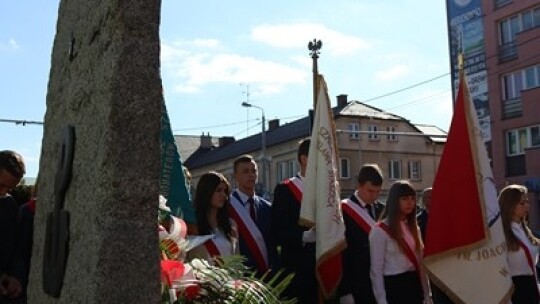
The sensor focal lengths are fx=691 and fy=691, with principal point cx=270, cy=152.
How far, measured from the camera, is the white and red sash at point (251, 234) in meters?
5.20

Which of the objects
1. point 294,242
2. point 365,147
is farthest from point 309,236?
point 365,147

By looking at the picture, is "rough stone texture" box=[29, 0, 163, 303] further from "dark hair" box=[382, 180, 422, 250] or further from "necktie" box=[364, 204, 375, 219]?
"necktie" box=[364, 204, 375, 219]

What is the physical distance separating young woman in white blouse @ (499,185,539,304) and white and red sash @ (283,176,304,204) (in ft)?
5.81

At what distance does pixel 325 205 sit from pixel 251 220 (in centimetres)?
76

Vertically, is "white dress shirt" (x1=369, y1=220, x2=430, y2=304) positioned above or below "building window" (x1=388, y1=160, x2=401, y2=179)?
below

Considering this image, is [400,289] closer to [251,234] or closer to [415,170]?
[251,234]

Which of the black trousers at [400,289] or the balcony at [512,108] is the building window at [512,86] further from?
the black trousers at [400,289]

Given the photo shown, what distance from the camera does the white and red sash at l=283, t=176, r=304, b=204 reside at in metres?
5.23

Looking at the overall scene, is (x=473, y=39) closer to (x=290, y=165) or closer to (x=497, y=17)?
(x=497, y=17)

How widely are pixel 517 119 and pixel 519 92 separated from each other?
125 cm

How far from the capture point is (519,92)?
97.9ft

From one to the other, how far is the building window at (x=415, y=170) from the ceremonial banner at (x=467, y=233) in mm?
45122

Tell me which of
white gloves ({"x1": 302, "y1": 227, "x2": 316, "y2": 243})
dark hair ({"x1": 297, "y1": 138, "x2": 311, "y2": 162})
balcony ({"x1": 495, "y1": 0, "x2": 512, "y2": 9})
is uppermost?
balcony ({"x1": 495, "y1": 0, "x2": 512, "y2": 9})

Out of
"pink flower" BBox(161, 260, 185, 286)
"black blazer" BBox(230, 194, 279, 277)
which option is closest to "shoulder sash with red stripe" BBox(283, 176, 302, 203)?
"black blazer" BBox(230, 194, 279, 277)
